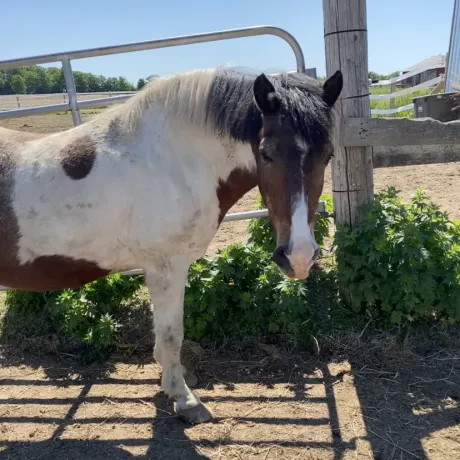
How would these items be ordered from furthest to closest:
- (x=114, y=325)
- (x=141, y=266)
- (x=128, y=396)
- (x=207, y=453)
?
1. (x=114, y=325)
2. (x=128, y=396)
3. (x=141, y=266)
4. (x=207, y=453)

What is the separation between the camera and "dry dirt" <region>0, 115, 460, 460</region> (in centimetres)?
244

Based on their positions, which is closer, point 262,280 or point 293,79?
point 293,79

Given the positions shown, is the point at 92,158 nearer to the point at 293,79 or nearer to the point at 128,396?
the point at 293,79

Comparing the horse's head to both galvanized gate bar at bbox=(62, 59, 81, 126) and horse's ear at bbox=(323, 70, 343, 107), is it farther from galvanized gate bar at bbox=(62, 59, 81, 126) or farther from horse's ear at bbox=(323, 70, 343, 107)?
galvanized gate bar at bbox=(62, 59, 81, 126)

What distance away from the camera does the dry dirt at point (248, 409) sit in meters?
2.44

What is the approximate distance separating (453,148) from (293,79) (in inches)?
72.5

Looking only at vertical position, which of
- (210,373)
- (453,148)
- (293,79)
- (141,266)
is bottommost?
(210,373)

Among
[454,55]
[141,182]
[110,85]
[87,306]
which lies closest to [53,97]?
[110,85]

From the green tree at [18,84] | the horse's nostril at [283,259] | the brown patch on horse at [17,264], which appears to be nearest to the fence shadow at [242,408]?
the brown patch on horse at [17,264]

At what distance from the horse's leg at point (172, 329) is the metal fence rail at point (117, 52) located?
163 centimetres

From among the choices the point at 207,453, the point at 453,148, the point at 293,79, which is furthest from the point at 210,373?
the point at 453,148

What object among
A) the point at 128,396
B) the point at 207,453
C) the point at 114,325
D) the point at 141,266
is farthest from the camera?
the point at 114,325

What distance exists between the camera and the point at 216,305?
3.39 meters

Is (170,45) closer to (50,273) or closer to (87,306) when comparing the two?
(50,273)
